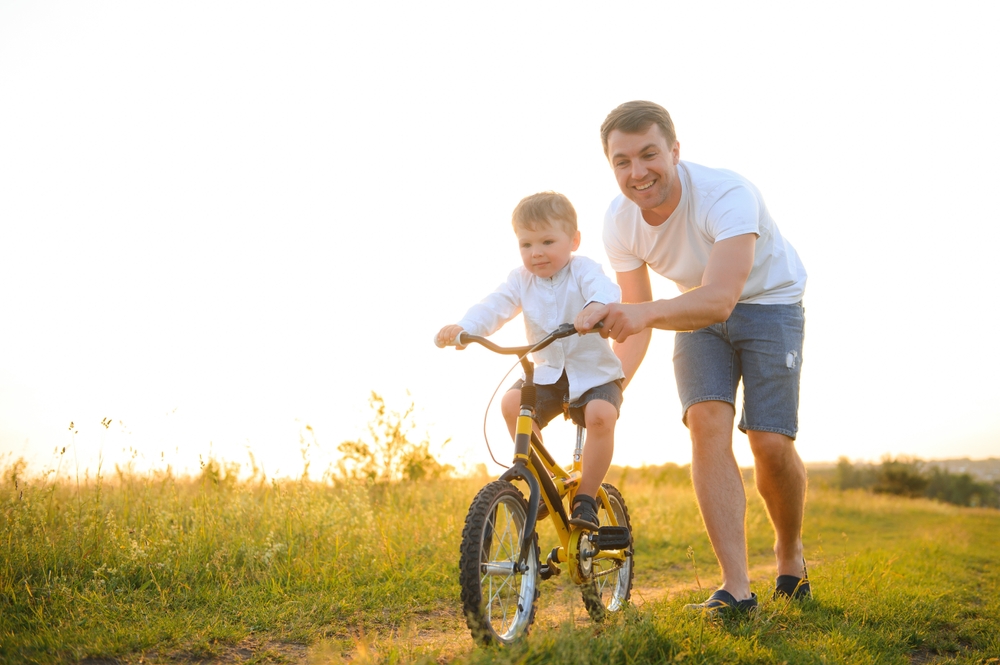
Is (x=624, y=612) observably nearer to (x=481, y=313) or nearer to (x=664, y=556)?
(x=481, y=313)

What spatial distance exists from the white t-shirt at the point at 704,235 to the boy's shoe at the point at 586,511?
1.39m

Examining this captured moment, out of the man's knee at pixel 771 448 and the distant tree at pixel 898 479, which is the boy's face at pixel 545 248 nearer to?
the man's knee at pixel 771 448

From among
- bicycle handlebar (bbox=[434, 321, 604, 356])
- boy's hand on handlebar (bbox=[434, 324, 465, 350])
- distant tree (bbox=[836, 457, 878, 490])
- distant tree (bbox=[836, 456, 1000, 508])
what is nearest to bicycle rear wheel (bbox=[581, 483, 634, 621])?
bicycle handlebar (bbox=[434, 321, 604, 356])

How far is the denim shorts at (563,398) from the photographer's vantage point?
11.2ft

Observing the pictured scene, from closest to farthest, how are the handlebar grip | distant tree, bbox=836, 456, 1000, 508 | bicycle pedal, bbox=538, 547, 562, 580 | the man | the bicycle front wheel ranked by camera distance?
1. the bicycle front wheel
2. bicycle pedal, bbox=538, 547, 562, 580
3. the handlebar grip
4. the man
5. distant tree, bbox=836, 456, 1000, 508

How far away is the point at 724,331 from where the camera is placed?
3.85m

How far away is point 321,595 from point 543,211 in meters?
2.31

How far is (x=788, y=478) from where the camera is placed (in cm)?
385

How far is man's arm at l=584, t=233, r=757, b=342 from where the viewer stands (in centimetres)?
285

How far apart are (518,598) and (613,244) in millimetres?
2077

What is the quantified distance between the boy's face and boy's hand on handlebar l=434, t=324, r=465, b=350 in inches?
19.6

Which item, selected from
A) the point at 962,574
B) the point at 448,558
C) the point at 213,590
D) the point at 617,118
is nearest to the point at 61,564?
the point at 213,590

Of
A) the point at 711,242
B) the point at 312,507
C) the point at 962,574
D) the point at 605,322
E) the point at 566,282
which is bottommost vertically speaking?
the point at 962,574

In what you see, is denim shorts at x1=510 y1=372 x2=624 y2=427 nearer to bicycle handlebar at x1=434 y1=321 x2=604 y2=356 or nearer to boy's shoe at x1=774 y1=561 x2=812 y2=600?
bicycle handlebar at x1=434 y1=321 x2=604 y2=356
